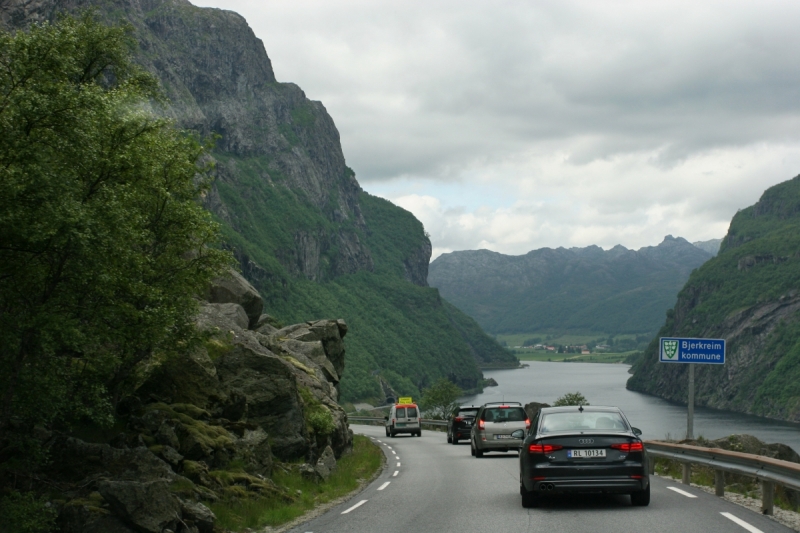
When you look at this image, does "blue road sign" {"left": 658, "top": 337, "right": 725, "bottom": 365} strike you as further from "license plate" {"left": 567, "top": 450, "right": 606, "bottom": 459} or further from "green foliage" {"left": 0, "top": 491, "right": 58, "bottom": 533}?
"green foliage" {"left": 0, "top": 491, "right": 58, "bottom": 533}

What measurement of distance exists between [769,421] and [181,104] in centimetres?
13638

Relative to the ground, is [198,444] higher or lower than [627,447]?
lower

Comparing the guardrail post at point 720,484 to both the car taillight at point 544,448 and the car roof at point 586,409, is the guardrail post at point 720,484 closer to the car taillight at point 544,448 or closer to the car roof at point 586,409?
the car roof at point 586,409

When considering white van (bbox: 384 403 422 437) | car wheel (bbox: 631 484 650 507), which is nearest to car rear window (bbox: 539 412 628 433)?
car wheel (bbox: 631 484 650 507)

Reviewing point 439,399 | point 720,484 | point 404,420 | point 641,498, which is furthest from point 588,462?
point 439,399

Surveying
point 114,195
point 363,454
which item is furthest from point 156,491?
A: point 363,454

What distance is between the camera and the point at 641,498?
1276cm

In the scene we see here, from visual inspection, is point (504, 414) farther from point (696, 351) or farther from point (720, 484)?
point (720, 484)

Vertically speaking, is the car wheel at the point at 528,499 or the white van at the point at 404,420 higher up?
the car wheel at the point at 528,499

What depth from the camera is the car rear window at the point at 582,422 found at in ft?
42.7

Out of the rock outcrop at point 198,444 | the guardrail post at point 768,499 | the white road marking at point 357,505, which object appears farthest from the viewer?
the white road marking at point 357,505

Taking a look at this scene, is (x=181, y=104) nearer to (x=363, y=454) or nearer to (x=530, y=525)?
(x=363, y=454)

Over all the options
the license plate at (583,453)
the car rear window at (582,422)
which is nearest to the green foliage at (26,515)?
the car rear window at (582,422)

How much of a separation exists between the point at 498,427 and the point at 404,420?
22176 mm
